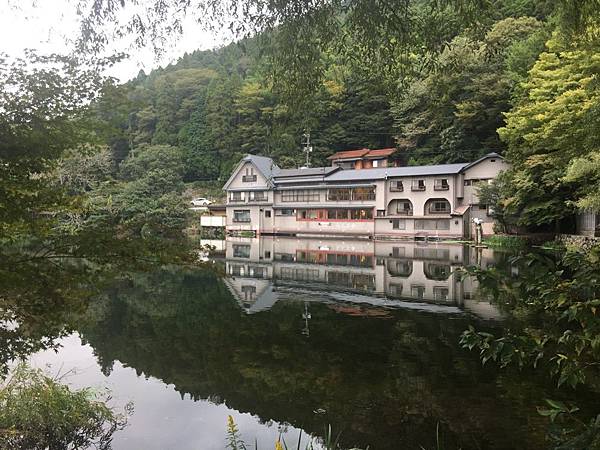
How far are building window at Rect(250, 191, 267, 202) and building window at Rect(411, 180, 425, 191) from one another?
12.6 m

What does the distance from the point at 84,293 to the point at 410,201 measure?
3096 centimetres

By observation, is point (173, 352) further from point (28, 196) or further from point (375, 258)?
point (375, 258)

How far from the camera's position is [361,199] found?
33.8 meters

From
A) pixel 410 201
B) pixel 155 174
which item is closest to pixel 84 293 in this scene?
pixel 410 201

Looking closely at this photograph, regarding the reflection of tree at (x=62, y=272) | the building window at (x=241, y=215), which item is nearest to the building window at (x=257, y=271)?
the reflection of tree at (x=62, y=272)

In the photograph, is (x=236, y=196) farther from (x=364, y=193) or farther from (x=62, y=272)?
(x=62, y=272)

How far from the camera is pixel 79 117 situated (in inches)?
109

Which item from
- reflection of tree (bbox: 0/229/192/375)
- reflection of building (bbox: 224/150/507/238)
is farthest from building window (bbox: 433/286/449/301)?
reflection of building (bbox: 224/150/507/238)

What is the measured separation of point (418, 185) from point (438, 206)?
206 cm

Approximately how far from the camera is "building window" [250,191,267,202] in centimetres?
3800

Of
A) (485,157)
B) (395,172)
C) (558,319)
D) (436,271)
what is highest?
(485,157)

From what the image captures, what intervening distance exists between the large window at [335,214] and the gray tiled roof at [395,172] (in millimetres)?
2442

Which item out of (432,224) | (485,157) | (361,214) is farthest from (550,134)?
(361,214)

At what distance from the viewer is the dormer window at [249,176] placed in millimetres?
38594
